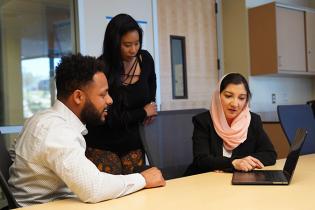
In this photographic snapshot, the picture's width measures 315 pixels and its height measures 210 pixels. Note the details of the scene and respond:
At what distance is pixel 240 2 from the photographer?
436 centimetres

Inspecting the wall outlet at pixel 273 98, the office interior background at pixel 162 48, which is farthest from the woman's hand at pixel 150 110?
the wall outlet at pixel 273 98

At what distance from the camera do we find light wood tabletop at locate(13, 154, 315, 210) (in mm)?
1122

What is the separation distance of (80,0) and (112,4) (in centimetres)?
34

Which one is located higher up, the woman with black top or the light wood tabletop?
the woman with black top

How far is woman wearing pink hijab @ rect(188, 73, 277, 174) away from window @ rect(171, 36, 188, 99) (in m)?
1.94

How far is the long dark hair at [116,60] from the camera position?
1981mm

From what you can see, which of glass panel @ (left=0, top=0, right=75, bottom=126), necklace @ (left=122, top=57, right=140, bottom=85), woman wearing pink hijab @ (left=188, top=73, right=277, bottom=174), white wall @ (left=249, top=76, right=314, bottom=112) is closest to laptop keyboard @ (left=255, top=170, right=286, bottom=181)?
woman wearing pink hijab @ (left=188, top=73, right=277, bottom=174)

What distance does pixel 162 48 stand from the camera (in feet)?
13.1

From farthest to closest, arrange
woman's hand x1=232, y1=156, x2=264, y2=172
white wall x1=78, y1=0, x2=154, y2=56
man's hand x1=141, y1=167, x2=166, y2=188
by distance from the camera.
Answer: white wall x1=78, y1=0, x2=154, y2=56 < woman's hand x1=232, y1=156, x2=264, y2=172 < man's hand x1=141, y1=167, x2=166, y2=188

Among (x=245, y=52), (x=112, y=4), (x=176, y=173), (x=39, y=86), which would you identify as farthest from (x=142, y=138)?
(x=245, y=52)

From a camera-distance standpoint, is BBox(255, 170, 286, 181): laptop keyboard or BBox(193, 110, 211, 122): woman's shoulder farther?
BBox(193, 110, 211, 122): woman's shoulder

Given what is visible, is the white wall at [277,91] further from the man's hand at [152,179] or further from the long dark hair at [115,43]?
the man's hand at [152,179]

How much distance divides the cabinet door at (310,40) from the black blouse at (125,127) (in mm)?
3072

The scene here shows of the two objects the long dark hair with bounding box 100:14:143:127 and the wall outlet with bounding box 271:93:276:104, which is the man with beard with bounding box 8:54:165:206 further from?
the wall outlet with bounding box 271:93:276:104
